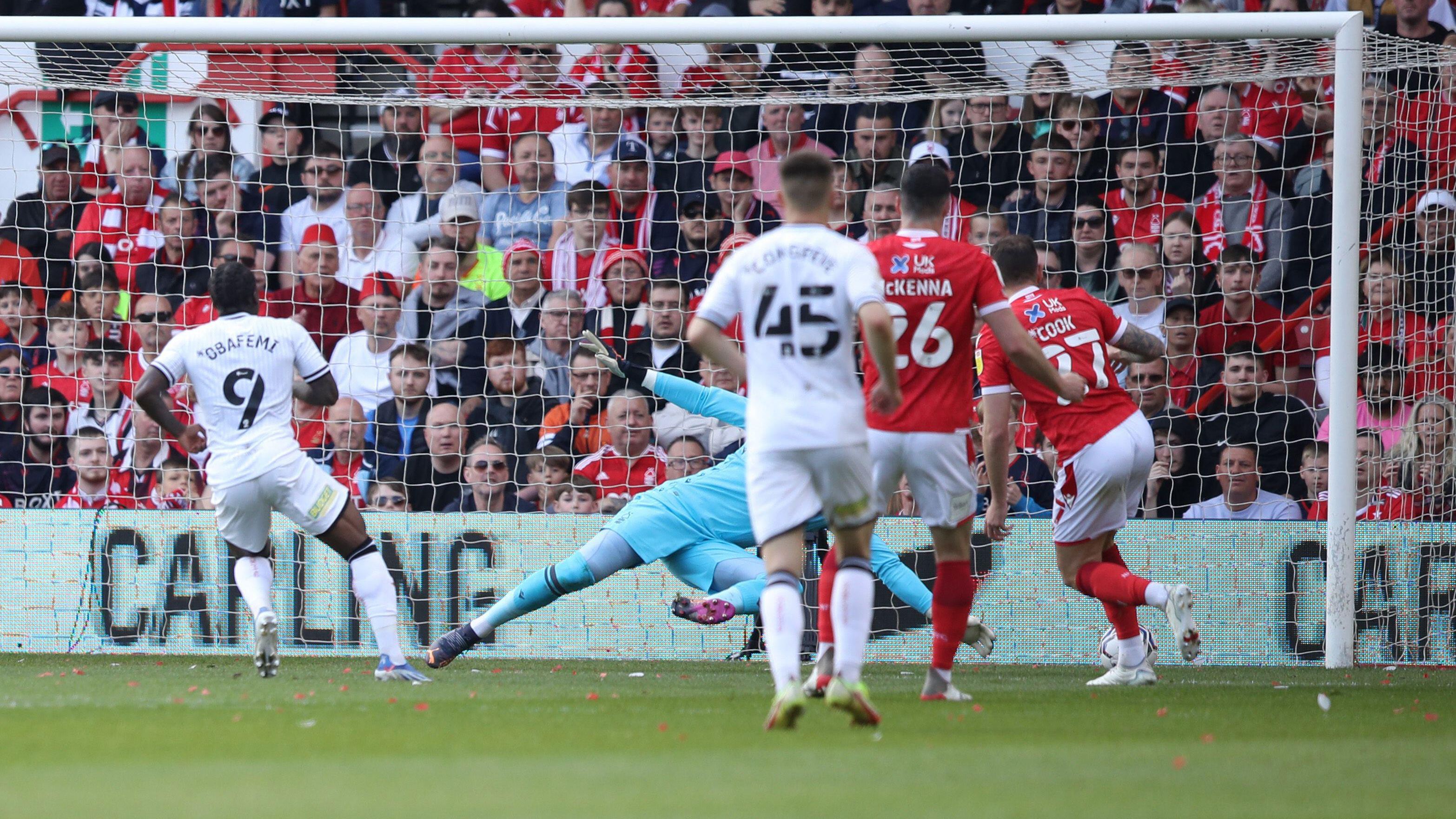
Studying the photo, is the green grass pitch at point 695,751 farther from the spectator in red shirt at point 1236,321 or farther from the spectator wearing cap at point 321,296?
the spectator wearing cap at point 321,296

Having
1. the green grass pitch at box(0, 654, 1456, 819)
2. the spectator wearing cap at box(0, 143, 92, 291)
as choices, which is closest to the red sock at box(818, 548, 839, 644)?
the green grass pitch at box(0, 654, 1456, 819)

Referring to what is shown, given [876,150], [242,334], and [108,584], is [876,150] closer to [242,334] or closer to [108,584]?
[242,334]

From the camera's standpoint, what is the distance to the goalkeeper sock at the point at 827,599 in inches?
240

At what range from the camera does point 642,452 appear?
33.2ft

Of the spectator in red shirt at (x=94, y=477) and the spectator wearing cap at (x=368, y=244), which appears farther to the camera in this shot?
the spectator wearing cap at (x=368, y=244)

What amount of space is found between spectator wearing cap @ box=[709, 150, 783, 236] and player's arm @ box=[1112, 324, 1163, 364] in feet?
12.8

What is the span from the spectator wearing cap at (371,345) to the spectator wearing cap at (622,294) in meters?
1.40

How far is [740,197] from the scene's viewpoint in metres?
10.5

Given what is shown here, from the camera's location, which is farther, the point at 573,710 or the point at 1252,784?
the point at 573,710

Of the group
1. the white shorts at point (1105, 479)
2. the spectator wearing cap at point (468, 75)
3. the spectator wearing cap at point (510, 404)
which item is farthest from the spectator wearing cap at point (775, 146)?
the white shorts at point (1105, 479)

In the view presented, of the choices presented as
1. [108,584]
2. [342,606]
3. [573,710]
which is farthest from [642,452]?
[573,710]

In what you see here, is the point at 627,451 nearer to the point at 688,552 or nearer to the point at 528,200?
the point at 528,200

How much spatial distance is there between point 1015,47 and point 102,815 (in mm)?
7542

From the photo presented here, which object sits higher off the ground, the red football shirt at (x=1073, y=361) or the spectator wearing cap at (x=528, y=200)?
the spectator wearing cap at (x=528, y=200)
